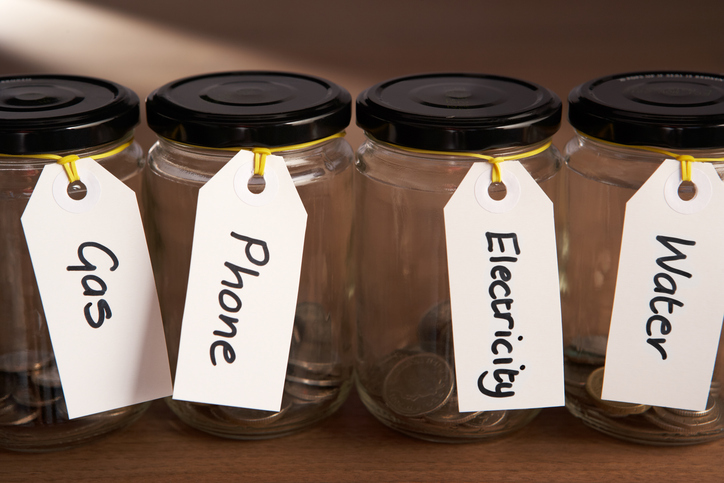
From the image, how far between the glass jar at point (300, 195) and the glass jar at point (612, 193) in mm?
225

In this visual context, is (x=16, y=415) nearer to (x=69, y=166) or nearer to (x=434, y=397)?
(x=69, y=166)

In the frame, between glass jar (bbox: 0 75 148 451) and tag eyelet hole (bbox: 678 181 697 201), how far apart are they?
500 mm

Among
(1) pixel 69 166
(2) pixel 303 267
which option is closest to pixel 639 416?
(2) pixel 303 267

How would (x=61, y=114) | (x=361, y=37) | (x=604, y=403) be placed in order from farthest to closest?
(x=361, y=37), (x=604, y=403), (x=61, y=114)

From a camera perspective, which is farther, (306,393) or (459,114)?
(306,393)

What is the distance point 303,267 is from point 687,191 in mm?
364

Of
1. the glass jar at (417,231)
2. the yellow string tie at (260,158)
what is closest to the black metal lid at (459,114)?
the glass jar at (417,231)

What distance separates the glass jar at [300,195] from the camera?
65 centimetres

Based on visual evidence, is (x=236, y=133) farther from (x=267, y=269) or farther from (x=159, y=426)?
(x=159, y=426)

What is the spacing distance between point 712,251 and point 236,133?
0.42 metres

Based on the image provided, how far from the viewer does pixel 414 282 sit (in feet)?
2.41

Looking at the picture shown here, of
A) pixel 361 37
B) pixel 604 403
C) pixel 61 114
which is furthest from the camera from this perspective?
pixel 361 37

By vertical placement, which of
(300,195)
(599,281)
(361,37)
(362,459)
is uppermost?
(361,37)

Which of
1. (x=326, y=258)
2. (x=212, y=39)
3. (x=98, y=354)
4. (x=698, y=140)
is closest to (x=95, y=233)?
(x=98, y=354)
